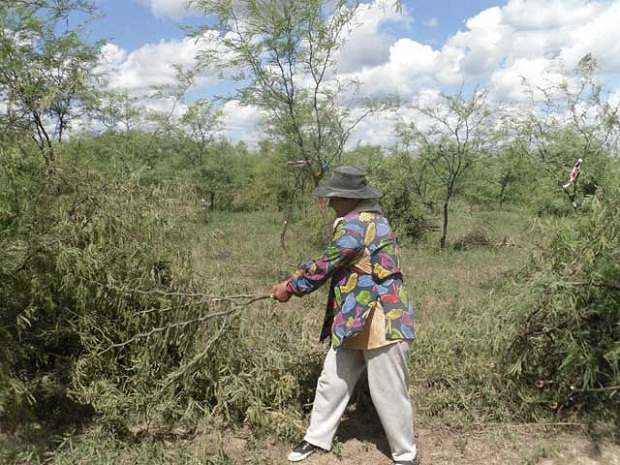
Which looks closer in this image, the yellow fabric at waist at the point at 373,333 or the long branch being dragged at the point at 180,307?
the yellow fabric at waist at the point at 373,333

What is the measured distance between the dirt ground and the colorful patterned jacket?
2.44 ft

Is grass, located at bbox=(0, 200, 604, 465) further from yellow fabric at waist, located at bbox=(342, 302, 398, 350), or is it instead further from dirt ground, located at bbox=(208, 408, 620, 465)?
yellow fabric at waist, located at bbox=(342, 302, 398, 350)

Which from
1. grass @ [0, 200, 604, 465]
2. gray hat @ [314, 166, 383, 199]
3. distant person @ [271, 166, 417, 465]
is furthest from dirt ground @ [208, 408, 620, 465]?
gray hat @ [314, 166, 383, 199]

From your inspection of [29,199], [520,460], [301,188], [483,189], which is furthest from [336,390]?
[301,188]

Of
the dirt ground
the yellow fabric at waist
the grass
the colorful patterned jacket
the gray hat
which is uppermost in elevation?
the gray hat

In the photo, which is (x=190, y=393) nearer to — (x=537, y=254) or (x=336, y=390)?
(x=336, y=390)

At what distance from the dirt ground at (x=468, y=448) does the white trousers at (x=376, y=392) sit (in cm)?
18

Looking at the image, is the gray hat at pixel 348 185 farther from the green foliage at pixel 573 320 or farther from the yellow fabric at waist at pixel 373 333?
the green foliage at pixel 573 320

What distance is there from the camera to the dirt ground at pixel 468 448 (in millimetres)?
3098

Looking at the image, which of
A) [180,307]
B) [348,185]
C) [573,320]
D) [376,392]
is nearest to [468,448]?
[376,392]

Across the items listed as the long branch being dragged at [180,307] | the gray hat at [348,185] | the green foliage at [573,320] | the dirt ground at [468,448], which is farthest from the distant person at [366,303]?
the green foliage at [573,320]

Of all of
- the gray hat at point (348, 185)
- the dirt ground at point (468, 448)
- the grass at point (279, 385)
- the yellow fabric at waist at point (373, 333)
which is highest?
the gray hat at point (348, 185)

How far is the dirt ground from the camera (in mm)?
3098

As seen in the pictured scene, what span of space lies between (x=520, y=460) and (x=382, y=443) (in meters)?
0.79
